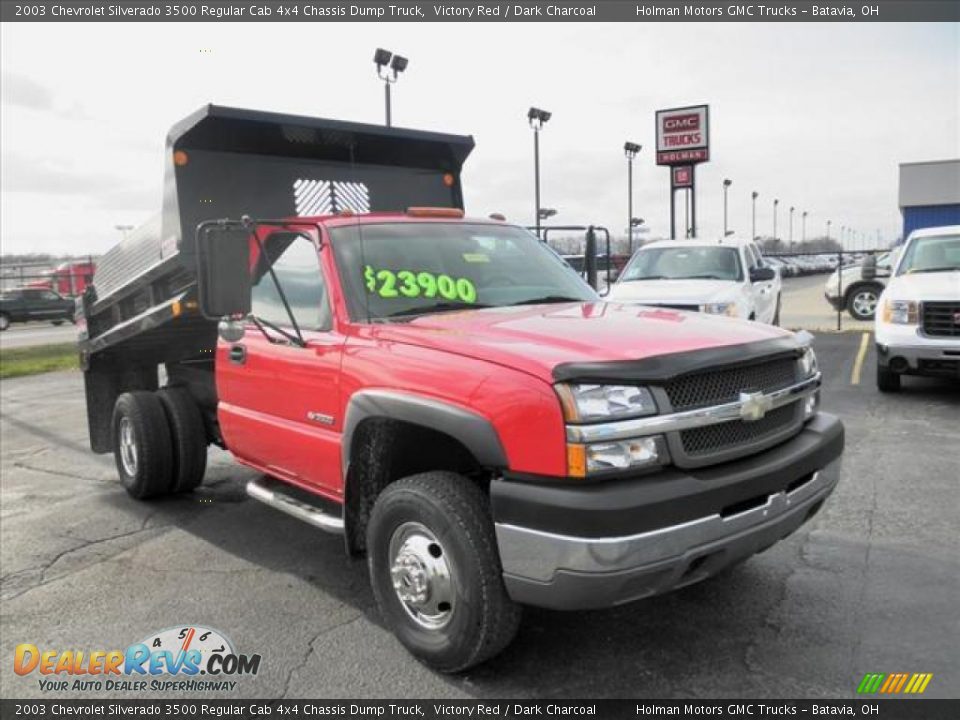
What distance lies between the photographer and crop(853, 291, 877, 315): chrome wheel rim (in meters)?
17.0

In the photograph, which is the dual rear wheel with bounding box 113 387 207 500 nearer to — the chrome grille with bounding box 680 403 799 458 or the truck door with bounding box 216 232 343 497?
the truck door with bounding box 216 232 343 497

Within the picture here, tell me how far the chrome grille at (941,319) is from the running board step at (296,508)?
6982mm

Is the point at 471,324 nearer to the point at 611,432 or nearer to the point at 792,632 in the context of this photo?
the point at 611,432

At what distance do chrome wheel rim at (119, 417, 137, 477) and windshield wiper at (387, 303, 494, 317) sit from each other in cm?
315

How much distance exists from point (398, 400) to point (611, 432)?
983 millimetres

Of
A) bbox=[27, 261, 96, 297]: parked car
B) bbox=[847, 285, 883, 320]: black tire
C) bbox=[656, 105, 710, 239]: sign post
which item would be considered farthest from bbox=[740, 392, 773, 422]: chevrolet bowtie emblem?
bbox=[27, 261, 96, 297]: parked car

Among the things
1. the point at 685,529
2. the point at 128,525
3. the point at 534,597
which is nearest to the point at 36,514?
the point at 128,525

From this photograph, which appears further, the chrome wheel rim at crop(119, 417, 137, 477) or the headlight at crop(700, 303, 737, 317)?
the headlight at crop(700, 303, 737, 317)

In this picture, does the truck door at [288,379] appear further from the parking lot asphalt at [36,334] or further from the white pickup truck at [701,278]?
the parking lot asphalt at [36,334]

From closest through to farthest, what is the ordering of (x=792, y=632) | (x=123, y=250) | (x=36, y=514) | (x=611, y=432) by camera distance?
(x=611, y=432), (x=792, y=632), (x=36, y=514), (x=123, y=250)

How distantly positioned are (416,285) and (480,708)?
203 centimetres

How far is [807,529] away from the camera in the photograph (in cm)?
473

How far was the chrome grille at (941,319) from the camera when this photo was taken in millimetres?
8047

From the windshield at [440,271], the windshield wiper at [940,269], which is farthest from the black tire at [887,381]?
the windshield at [440,271]
